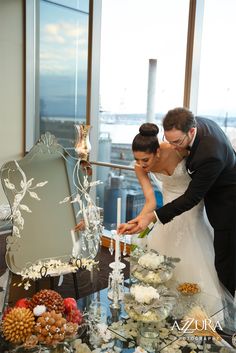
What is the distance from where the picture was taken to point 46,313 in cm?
135

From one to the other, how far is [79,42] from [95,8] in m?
0.68

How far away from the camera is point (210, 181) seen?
1.88 meters

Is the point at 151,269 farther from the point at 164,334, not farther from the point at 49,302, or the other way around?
the point at 49,302

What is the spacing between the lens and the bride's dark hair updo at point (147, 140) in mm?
1928

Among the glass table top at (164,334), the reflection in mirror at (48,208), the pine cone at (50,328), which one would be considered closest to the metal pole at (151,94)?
the reflection in mirror at (48,208)

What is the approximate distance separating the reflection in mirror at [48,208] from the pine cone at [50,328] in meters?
0.80

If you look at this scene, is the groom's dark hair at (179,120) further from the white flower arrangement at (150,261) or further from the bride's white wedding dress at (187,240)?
the white flower arrangement at (150,261)

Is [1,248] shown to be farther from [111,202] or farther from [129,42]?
[129,42]

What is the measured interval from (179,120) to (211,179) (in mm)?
351

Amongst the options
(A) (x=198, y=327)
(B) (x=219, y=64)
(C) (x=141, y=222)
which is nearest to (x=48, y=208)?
(C) (x=141, y=222)

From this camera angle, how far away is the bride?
2119 millimetres

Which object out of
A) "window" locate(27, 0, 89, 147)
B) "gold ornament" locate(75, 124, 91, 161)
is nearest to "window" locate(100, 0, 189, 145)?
"window" locate(27, 0, 89, 147)

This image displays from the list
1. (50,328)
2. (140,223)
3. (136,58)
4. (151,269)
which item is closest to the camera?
(50,328)

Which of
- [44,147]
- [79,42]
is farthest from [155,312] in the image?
[79,42]
